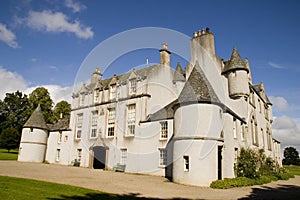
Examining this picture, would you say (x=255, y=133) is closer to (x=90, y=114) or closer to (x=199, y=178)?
(x=199, y=178)

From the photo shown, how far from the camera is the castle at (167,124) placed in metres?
17.7

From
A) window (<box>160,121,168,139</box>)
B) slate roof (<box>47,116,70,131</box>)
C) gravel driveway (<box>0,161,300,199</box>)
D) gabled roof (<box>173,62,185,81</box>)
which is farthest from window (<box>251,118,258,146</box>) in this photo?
slate roof (<box>47,116,70,131</box>)

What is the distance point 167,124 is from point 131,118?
17.4 feet

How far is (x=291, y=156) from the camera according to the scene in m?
103

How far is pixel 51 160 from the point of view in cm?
3456

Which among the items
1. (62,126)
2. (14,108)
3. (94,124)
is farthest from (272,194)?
(14,108)

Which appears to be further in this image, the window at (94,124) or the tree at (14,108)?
the tree at (14,108)

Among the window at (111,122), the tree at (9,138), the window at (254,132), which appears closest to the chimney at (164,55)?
the window at (111,122)

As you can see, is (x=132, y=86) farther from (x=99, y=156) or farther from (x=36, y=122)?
(x=36, y=122)

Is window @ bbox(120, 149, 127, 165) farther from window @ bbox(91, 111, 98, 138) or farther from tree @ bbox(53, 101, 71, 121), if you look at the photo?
tree @ bbox(53, 101, 71, 121)

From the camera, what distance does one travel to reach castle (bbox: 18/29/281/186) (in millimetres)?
17734

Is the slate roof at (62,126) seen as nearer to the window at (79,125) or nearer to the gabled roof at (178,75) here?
the window at (79,125)

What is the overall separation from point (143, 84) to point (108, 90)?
6081 mm

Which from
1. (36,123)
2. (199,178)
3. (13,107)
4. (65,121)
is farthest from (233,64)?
(13,107)
